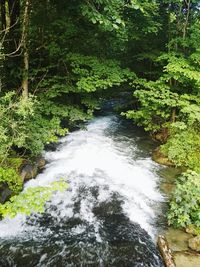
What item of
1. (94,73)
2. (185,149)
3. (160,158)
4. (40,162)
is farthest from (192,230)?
(94,73)

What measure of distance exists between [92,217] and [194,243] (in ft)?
7.68

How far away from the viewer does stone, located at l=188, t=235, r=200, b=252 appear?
19.6ft

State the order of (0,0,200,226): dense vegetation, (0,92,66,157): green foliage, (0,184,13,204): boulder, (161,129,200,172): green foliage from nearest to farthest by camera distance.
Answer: (0,92,66,157): green foliage → (0,184,13,204): boulder → (0,0,200,226): dense vegetation → (161,129,200,172): green foliage

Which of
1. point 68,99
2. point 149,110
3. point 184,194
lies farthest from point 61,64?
point 184,194

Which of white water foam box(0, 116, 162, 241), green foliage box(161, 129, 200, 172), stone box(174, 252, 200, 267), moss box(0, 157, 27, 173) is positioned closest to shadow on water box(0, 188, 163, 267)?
white water foam box(0, 116, 162, 241)

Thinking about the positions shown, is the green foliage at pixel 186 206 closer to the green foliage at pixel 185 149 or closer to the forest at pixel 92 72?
the forest at pixel 92 72

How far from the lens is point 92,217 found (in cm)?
687

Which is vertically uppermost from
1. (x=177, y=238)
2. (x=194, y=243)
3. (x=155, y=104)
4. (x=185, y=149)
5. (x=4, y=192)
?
(x=155, y=104)

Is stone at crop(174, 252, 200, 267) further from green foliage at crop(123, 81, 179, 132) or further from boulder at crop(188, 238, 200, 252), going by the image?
green foliage at crop(123, 81, 179, 132)

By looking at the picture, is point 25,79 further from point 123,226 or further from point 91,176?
point 123,226

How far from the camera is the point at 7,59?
8484mm

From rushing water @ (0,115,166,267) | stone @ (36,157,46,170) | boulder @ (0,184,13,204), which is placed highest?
boulder @ (0,184,13,204)

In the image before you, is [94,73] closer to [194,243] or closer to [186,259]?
[194,243]

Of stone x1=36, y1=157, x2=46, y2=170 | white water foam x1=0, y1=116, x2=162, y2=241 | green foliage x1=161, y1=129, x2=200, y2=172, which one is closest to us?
white water foam x1=0, y1=116, x2=162, y2=241
